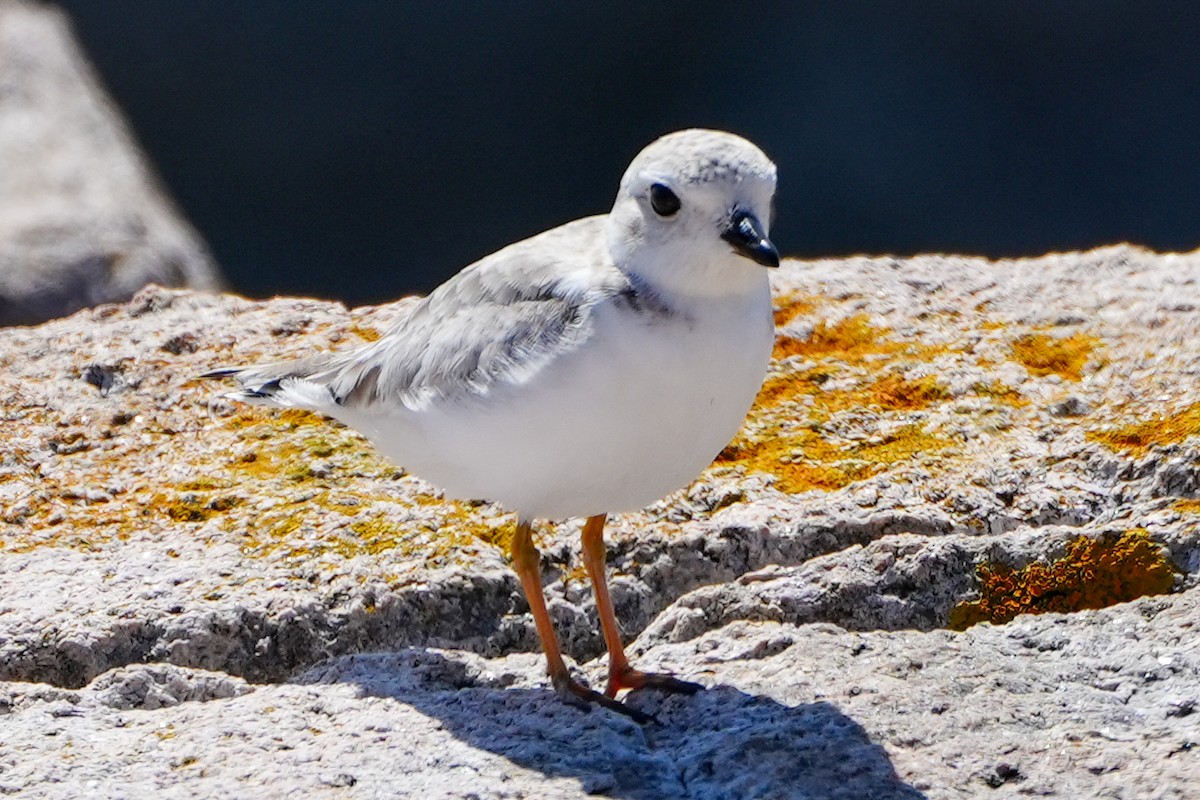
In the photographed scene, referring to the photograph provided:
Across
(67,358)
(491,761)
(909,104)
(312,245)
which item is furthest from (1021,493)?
(312,245)

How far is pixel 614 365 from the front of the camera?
12.1 feet

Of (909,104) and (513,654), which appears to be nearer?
(513,654)

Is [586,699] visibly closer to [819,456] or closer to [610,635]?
[610,635]

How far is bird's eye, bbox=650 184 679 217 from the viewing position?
375 centimetres

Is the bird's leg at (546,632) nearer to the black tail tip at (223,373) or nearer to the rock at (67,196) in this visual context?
the black tail tip at (223,373)

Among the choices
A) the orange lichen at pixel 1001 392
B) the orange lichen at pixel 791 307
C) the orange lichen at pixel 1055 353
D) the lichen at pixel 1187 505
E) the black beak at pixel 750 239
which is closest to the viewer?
the black beak at pixel 750 239

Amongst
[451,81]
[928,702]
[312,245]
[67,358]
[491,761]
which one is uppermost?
[451,81]

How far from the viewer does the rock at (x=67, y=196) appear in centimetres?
827

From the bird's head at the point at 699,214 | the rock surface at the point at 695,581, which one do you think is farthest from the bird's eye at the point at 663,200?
the rock surface at the point at 695,581

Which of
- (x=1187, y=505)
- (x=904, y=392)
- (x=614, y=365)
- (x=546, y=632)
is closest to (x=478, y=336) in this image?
(x=614, y=365)

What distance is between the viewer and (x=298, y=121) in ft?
30.6

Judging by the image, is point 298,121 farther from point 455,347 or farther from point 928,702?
point 928,702

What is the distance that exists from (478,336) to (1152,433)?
1867 mm

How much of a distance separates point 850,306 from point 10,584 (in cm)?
273
